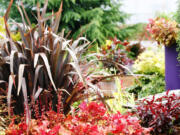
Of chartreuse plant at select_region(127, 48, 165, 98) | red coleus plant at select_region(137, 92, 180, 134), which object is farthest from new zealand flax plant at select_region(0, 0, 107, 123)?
chartreuse plant at select_region(127, 48, 165, 98)

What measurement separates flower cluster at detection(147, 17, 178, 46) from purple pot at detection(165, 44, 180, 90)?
5.8 inches

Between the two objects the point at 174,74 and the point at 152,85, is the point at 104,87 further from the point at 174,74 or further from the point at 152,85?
the point at 174,74

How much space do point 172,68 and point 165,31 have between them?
0.58 metres

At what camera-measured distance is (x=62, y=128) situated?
1554mm

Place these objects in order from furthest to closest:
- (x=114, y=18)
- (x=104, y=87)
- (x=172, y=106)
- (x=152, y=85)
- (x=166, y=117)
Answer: (x=114, y=18) < (x=104, y=87) < (x=152, y=85) < (x=172, y=106) < (x=166, y=117)

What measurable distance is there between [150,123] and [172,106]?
0.27m

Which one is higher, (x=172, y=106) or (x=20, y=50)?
(x=20, y=50)

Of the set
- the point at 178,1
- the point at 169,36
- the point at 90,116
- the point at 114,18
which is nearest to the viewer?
the point at 90,116

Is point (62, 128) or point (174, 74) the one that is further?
point (174, 74)

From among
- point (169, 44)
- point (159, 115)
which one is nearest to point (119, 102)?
point (159, 115)

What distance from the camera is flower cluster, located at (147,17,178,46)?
3570 millimetres

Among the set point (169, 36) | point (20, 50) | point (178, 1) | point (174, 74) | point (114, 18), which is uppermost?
point (114, 18)

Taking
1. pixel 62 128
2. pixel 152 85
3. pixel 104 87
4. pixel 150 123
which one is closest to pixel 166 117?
pixel 150 123

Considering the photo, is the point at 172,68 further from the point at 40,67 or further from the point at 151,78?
the point at 40,67
